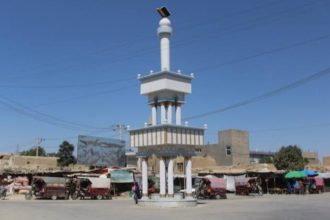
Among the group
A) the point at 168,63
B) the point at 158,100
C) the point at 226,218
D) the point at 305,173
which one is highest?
the point at 168,63

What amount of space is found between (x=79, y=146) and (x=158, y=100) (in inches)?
1265

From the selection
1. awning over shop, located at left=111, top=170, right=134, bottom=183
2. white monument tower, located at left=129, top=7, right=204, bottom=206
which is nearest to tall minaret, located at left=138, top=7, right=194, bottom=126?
white monument tower, located at left=129, top=7, right=204, bottom=206

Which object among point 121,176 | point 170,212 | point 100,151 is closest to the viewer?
point 170,212

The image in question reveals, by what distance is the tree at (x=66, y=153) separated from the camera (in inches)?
3292

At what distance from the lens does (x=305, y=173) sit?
49.2 m

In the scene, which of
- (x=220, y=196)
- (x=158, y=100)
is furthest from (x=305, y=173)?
(x=158, y=100)

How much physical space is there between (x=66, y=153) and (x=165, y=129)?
6055 cm

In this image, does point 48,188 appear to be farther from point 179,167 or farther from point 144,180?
point 179,167

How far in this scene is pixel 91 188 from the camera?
139 ft

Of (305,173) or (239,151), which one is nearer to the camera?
(305,173)

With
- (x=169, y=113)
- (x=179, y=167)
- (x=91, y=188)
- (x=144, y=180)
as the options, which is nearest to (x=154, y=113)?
(x=169, y=113)

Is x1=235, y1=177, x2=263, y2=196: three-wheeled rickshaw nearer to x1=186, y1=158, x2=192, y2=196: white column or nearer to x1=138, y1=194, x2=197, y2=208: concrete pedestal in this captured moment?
x1=186, y1=158, x2=192, y2=196: white column

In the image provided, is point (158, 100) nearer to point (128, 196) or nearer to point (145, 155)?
point (145, 155)

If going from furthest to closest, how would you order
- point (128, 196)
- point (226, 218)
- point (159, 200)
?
point (128, 196)
point (159, 200)
point (226, 218)
